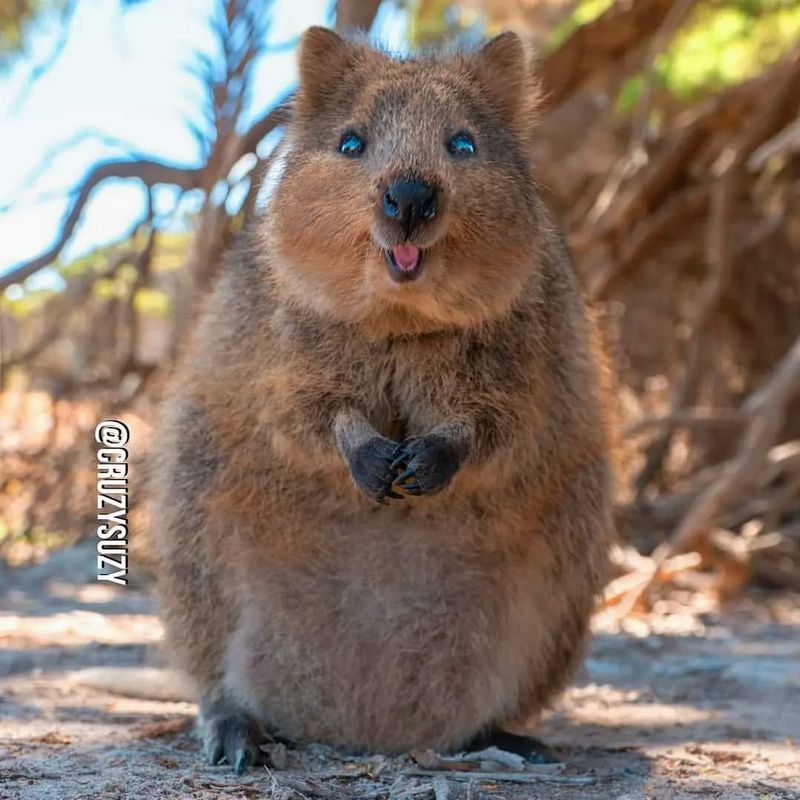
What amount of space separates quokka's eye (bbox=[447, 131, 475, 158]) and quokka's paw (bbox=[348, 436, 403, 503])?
91 centimetres

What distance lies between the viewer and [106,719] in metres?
4.34

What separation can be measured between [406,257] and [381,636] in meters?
1.32

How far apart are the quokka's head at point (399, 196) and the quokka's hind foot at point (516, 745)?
1482 millimetres

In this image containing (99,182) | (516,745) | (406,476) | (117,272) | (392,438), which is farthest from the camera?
(117,272)

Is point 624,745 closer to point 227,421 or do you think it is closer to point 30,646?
point 227,421

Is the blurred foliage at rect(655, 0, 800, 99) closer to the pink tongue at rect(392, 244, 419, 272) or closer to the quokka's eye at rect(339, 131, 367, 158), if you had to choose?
the quokka's eye at rect(339, 131, 367, 158)

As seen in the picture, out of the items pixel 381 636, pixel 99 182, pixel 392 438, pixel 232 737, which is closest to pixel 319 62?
pixel 392 438

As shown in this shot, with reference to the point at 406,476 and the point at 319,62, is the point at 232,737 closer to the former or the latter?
the point at 406,476

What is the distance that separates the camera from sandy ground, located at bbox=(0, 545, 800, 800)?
337 centimetres

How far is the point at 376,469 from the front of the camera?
11.5 feet

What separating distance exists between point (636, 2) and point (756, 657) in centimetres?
422

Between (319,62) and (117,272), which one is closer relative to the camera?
(319,62)

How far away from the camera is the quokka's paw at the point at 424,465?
137 inches

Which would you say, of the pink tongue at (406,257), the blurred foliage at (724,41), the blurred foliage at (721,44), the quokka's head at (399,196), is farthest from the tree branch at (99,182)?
the blurred foliage at (724,41)
